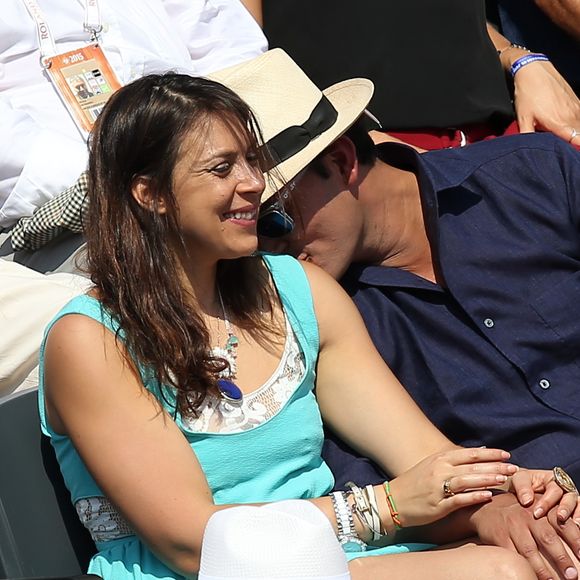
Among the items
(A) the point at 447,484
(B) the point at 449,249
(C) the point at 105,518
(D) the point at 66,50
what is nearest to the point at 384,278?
(B) the point at 449,249

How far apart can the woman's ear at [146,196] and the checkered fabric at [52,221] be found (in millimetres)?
504

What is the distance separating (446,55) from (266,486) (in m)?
1.67

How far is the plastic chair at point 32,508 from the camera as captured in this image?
Result: 201cm

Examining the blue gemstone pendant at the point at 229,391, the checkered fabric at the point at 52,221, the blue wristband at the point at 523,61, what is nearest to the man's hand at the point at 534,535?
the blue gemstone pendant at the point at 229,391

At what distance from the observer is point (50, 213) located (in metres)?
2.70

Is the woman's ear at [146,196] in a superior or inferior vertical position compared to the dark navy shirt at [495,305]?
superior

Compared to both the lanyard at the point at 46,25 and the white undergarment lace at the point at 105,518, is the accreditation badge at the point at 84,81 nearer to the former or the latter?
the lanyard at the point at 46,25

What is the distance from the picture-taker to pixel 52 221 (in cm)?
268

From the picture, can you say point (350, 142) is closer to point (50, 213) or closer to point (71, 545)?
point (50, 213)

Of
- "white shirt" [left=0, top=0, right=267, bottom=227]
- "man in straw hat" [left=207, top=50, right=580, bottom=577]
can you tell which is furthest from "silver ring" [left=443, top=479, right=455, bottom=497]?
"white shirt" [left=0, top=0, right=267, bottom=227]

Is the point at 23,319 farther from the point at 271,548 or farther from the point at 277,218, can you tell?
the point at 271,548

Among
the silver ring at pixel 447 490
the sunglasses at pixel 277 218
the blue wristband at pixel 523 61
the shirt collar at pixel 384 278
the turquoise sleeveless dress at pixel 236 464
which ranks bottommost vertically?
the blue wristband at pixel 523 61

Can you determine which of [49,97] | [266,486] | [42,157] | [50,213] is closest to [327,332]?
[266,486]

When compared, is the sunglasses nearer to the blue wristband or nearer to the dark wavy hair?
the dark wavy hair
